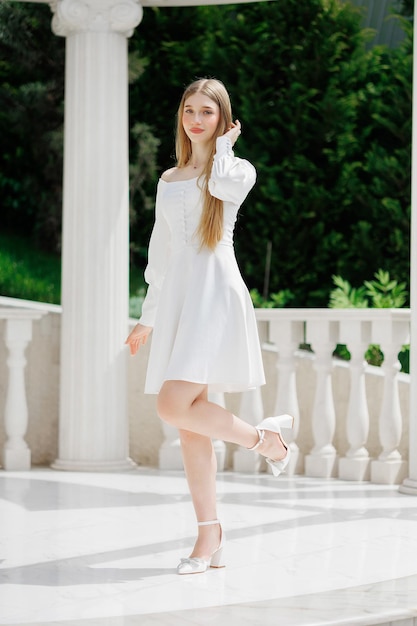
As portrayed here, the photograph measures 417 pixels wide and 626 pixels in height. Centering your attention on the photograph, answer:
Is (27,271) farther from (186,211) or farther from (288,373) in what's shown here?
(186,211)

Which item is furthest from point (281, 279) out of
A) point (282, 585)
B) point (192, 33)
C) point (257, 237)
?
point (282, 585)

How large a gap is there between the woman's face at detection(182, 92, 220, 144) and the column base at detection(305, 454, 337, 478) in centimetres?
302

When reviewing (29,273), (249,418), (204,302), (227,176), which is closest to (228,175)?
(227,176)

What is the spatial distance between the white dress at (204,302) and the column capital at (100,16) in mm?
2901

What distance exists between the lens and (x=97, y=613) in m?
2.78

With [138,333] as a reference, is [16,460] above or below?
below

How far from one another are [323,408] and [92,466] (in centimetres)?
149

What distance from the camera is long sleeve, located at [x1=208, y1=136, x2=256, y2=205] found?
3.28 metres

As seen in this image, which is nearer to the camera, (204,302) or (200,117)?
(204,302)

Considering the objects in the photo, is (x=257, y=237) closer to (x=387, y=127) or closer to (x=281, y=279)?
(x=281, y=279)

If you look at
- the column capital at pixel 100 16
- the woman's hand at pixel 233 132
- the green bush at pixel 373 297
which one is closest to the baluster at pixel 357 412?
the column capital at pixel 100 16

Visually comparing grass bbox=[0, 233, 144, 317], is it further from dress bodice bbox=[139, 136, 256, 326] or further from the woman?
the woman

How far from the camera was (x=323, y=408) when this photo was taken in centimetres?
596

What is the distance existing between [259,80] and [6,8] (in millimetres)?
3071
